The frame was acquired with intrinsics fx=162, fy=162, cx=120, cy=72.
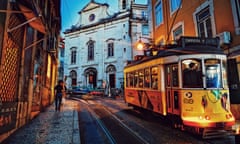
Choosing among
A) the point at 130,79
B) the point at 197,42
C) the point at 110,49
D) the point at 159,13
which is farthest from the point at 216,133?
the point at 110,49

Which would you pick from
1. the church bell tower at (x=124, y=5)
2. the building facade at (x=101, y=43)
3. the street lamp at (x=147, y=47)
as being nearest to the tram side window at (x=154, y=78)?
the street lamp at (x=147, y=47)

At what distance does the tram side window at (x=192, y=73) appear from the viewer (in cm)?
514

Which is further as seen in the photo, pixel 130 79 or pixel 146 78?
pixel 130 79

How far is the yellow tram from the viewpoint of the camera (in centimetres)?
482

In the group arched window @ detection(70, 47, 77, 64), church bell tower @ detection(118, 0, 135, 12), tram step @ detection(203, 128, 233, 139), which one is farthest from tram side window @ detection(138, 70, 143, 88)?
arched window @ detection(70, 47, 77, 64)

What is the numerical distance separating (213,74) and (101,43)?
78.1ft

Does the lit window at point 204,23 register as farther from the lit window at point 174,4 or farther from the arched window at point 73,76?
the arched window at point 73,76

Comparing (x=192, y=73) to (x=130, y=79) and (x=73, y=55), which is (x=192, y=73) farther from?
(x=73, y=55)

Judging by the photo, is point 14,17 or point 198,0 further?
point 198,0

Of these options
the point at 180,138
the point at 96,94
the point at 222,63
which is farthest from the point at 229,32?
the point at 96,94

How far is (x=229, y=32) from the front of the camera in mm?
7320

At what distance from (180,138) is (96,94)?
18951 mm

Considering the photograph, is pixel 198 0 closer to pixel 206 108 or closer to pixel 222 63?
pixel 222 63

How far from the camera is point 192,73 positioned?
5.28m
